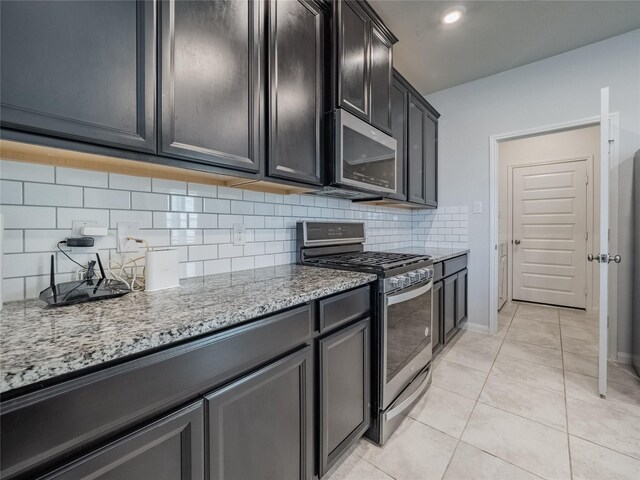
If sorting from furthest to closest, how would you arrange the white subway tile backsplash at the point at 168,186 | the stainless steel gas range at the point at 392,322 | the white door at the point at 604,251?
the white door at the point at 604,251
the stainless steel gas range at the point at 392,322
the white subway tile backsplash at the point at 168,186

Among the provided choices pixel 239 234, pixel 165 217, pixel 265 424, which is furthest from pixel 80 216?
pixel 265 424

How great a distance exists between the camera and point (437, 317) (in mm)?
2270

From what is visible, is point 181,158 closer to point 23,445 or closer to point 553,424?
point 23,445

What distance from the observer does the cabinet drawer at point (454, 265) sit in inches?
94.3

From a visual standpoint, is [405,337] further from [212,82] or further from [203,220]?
[212,82]

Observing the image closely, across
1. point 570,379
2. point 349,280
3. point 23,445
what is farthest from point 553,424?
point 23,445

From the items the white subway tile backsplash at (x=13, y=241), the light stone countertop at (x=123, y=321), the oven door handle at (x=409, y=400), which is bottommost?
the oven door handle at (x=409, y=400)

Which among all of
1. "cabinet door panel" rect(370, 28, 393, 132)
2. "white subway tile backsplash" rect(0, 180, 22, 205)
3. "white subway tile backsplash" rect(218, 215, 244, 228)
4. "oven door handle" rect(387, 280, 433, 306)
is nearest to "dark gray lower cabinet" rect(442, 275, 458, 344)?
"oven door handle" rect(387, 280, 433, 306)

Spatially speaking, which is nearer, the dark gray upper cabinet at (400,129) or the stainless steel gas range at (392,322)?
the stainless steel gas range at (392,322)

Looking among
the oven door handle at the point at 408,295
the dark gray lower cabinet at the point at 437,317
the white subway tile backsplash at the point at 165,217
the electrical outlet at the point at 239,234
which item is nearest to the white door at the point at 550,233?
the dark gray lower cabinet at the point at 437,317

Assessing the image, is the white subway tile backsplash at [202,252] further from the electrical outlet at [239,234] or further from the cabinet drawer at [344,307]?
the cabinet drawer at [344,307]

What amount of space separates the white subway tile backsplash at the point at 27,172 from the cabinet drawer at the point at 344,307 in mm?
1076

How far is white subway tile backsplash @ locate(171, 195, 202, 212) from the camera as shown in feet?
4.10

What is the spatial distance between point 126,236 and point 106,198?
162mm
